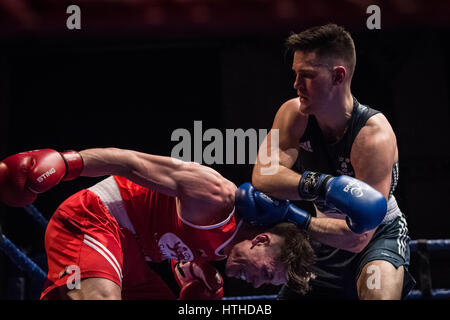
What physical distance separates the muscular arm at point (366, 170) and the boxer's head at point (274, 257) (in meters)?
0.10

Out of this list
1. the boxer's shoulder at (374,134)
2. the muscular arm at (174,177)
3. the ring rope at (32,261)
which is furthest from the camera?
A: the ring rope at (32,261)

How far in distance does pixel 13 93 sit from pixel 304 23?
13.5 ft

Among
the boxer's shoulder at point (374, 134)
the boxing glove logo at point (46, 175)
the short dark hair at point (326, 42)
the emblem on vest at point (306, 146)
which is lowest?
the boxing glove logo at point (46, 175)

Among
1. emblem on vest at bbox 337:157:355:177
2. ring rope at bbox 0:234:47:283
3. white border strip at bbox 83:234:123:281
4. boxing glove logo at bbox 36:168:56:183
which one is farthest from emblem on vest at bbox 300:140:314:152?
ring rope at bbox 0:234:47:283

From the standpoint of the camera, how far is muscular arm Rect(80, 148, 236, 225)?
6.19 feet

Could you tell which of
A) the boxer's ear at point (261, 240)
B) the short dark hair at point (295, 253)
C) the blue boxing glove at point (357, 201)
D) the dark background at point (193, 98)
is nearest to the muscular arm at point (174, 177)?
the boxer's ear at point (261, 240)

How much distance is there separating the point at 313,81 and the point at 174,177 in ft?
2.72

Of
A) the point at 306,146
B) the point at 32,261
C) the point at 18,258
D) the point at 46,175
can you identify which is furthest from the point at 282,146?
the point at 32,261

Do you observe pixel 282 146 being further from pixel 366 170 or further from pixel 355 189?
pixel 355 189

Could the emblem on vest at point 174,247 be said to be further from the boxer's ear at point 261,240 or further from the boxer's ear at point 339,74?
the boxer's ear at point 339,74

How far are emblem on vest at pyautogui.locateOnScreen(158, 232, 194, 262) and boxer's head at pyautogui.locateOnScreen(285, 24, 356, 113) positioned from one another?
2.75 feet

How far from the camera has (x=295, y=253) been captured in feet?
7.12

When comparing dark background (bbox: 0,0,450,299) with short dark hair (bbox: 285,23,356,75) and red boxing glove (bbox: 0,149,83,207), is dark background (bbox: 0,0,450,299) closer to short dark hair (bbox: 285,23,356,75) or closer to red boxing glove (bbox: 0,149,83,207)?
short dark hair (bbox: 285,23,356,75)

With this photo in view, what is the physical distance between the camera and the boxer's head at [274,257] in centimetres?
214
